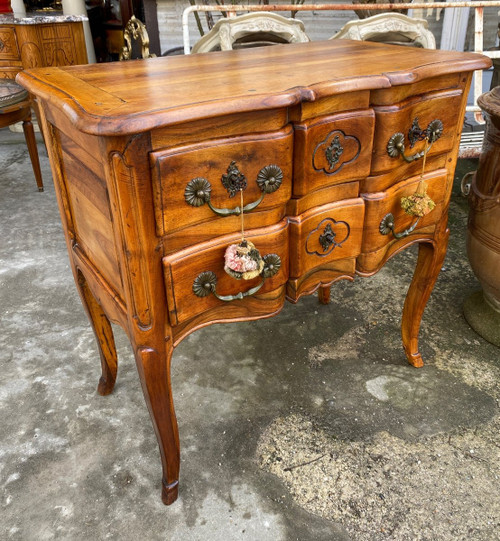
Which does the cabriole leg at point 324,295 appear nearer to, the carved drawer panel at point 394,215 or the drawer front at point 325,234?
the carved drawer panel at point 394,215

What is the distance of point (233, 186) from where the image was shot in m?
1.11

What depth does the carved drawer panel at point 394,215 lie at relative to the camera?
1.41 m

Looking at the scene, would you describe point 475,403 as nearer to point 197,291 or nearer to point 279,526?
point 279,526

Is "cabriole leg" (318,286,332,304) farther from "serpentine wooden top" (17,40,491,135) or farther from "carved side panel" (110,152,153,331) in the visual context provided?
"carved side panel" (110,152,153,331)

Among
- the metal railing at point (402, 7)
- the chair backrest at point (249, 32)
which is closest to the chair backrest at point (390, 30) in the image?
the metal railing at point (402, 7)

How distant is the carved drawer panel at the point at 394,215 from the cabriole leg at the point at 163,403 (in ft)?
2.12

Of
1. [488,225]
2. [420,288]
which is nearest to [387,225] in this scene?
[420,288]

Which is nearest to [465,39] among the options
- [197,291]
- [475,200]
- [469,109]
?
[469,109]

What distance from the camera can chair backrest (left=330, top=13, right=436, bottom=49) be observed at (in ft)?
9.80

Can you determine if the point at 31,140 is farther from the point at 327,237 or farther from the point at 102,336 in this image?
the point at 327,237

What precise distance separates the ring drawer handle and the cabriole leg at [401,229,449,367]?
2.31 feet

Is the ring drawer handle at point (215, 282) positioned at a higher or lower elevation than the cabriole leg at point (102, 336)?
higher

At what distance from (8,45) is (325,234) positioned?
3739 mm

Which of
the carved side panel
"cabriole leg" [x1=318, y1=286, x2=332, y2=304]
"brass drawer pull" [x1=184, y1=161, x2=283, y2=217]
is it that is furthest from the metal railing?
the carved side panel
